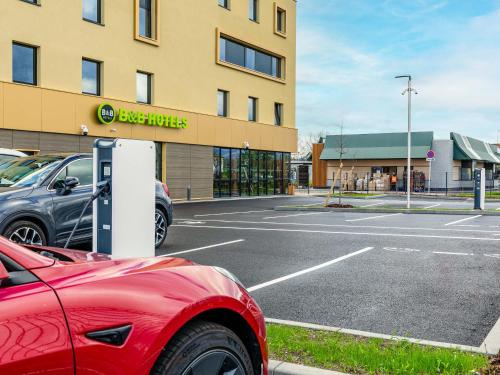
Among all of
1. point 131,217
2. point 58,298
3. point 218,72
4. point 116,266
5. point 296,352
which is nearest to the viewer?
point 58,298

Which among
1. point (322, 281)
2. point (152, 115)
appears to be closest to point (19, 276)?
point (322, 281)

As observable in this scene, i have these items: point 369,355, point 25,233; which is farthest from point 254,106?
point 369,355

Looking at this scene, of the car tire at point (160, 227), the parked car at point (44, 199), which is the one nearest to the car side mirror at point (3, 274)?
the parked car at point (44, 199)

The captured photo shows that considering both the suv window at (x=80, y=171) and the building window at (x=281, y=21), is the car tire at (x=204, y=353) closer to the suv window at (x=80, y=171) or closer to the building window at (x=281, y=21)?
the suv window at (x=80, y=171)

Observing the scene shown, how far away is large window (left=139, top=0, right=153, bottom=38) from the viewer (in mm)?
25609

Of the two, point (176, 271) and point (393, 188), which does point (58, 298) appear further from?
point (393, 188)

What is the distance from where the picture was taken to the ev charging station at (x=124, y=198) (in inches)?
202

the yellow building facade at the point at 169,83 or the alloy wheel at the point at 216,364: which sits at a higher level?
the yellow building facade at the point at 169,83

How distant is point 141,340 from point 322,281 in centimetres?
542

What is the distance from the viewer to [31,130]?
20172 millimetres

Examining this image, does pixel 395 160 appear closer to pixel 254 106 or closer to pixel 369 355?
pixel 254 106

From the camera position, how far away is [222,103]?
31.4 meters

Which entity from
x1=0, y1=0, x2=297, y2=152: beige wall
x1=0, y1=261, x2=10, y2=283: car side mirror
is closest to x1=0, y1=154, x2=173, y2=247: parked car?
x1=0, y1=261, x2=10, y2=283: car side mirror

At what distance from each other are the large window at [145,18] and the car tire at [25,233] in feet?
63.9
